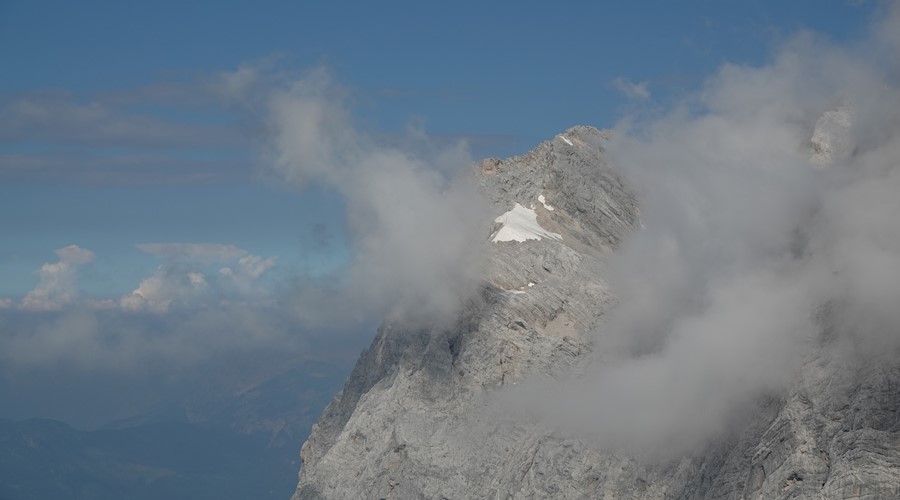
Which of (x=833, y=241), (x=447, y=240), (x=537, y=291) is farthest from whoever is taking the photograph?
(x=447, y=240)

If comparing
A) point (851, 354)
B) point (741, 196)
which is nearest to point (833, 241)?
point (851, 354)

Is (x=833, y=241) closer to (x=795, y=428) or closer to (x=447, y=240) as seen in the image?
(x=795, y=428)

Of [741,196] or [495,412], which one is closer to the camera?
[495,412]

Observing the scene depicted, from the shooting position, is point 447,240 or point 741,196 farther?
point 447,240

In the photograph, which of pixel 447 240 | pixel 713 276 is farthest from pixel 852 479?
pixel 447 240

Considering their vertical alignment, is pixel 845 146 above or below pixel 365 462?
above

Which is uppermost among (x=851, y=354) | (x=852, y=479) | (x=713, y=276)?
(x=713, y=276)

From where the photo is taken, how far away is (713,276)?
165375 mm

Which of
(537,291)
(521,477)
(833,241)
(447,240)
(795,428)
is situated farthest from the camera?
(447,240)

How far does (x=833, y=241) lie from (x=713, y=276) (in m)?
29.4

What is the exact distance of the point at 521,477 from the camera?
16300 centimetres

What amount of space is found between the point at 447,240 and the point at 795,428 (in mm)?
88180

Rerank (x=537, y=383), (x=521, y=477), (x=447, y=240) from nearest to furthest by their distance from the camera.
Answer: (x=521, y=477)
(x=537, y=383)
(x=447, y=240)

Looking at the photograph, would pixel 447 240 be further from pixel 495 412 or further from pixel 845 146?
pixel 845 146
